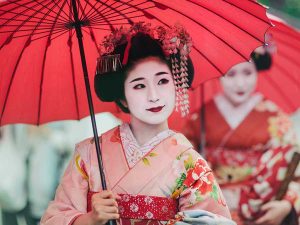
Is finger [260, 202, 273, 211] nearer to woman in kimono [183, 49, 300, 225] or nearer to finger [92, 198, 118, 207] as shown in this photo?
woman in kimono [183, 49, 300, 225]

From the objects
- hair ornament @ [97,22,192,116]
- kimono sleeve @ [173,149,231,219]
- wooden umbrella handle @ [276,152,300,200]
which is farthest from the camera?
wooden umbrella handle @ [276,152,300,200]

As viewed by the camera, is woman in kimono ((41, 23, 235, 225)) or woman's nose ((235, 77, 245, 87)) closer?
woman in kimono ((41, 23, 235, 225))

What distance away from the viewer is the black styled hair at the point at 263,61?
4.82m

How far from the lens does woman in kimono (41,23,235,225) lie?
290cm

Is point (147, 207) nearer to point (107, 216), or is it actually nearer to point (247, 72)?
point (107, 216)

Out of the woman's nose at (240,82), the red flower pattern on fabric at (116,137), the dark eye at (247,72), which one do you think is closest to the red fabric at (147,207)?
the red flower pattern on fabric at (116,137)

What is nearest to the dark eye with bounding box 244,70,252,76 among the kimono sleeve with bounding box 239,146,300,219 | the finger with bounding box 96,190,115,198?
the kimono sleeve with bounding box 239,146,300,219

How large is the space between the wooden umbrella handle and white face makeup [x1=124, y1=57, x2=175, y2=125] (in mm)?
1927

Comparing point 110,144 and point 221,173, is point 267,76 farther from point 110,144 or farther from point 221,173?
point 110,144

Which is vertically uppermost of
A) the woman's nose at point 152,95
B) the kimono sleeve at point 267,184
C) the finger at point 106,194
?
the woman's nose at point 152,95

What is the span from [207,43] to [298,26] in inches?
85.3

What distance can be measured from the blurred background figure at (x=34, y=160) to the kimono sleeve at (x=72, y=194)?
2.26m

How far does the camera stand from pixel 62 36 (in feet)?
10.7

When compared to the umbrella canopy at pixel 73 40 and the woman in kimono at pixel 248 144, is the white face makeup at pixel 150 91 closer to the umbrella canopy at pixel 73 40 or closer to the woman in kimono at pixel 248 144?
the umbrella canopy at pixel 73 40
